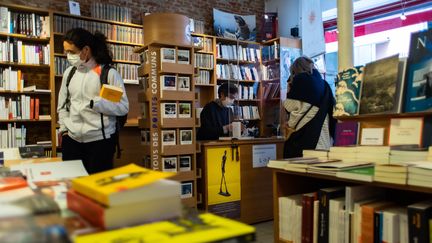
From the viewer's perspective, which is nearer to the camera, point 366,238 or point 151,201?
point 151,201

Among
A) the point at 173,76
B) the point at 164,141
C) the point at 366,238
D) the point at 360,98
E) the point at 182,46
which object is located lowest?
the point at 366,238

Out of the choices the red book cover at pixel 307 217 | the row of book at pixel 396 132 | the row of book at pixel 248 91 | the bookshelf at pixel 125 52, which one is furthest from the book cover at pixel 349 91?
the row of book at pixel 248 91

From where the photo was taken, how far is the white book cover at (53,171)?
1.32 metres

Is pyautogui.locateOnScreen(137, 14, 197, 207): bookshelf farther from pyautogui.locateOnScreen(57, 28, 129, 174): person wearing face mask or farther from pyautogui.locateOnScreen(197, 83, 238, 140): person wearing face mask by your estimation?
pyautogui.locateOnScreen(57, 28, 129, 174): person wearing face mask

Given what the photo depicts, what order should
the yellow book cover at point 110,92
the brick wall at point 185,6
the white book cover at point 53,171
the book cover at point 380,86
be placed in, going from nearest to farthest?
1. the white book cover at point 53,171
2. the yellow book cover at point 110,92
3. the book cover at point 380,86
4. the brick wall at point 185,6

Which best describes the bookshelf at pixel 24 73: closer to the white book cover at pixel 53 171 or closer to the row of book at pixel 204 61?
the row of book at pixel 204 61

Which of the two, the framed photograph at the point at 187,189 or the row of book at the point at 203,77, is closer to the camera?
the framed photograph at the point at 187,189

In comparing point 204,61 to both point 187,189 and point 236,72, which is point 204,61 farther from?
point 187,189

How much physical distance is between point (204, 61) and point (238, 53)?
690 mm

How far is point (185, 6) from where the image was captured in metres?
6.06

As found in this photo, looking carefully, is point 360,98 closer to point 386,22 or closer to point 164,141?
point 164,141

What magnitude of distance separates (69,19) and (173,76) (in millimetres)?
2280

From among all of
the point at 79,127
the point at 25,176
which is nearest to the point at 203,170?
the point at 79,127

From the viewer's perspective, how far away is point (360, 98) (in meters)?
2.13
